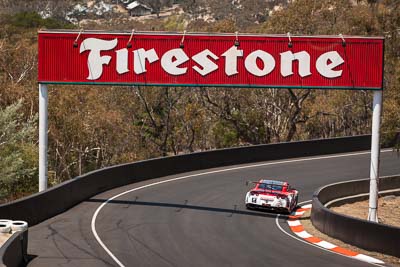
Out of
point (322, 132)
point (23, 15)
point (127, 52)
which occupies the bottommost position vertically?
point (322, 132)

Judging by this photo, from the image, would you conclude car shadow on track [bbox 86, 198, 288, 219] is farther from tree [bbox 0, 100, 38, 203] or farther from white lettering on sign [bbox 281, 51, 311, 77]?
tree [bbox 0, 100, 38, 203]

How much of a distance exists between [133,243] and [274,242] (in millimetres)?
4409

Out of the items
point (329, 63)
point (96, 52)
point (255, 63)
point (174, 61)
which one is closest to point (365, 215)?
point (329, 63)

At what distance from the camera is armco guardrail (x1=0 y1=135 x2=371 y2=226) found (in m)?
23.4

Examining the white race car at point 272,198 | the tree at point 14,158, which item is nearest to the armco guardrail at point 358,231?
the white race car at point 272,198

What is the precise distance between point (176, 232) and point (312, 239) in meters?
4.39

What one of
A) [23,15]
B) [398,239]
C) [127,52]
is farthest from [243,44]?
[23,15]

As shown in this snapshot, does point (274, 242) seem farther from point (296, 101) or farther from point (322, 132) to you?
point (322, 132)

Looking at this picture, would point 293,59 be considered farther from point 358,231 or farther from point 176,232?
point 176,232

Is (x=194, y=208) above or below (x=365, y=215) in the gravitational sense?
above

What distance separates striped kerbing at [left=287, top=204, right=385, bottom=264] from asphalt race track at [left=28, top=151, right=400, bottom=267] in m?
0.42

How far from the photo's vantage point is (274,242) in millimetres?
21969

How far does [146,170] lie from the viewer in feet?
118

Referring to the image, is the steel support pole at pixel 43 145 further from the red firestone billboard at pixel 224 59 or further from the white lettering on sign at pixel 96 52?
the white lettering on sign at pixel 96 52
